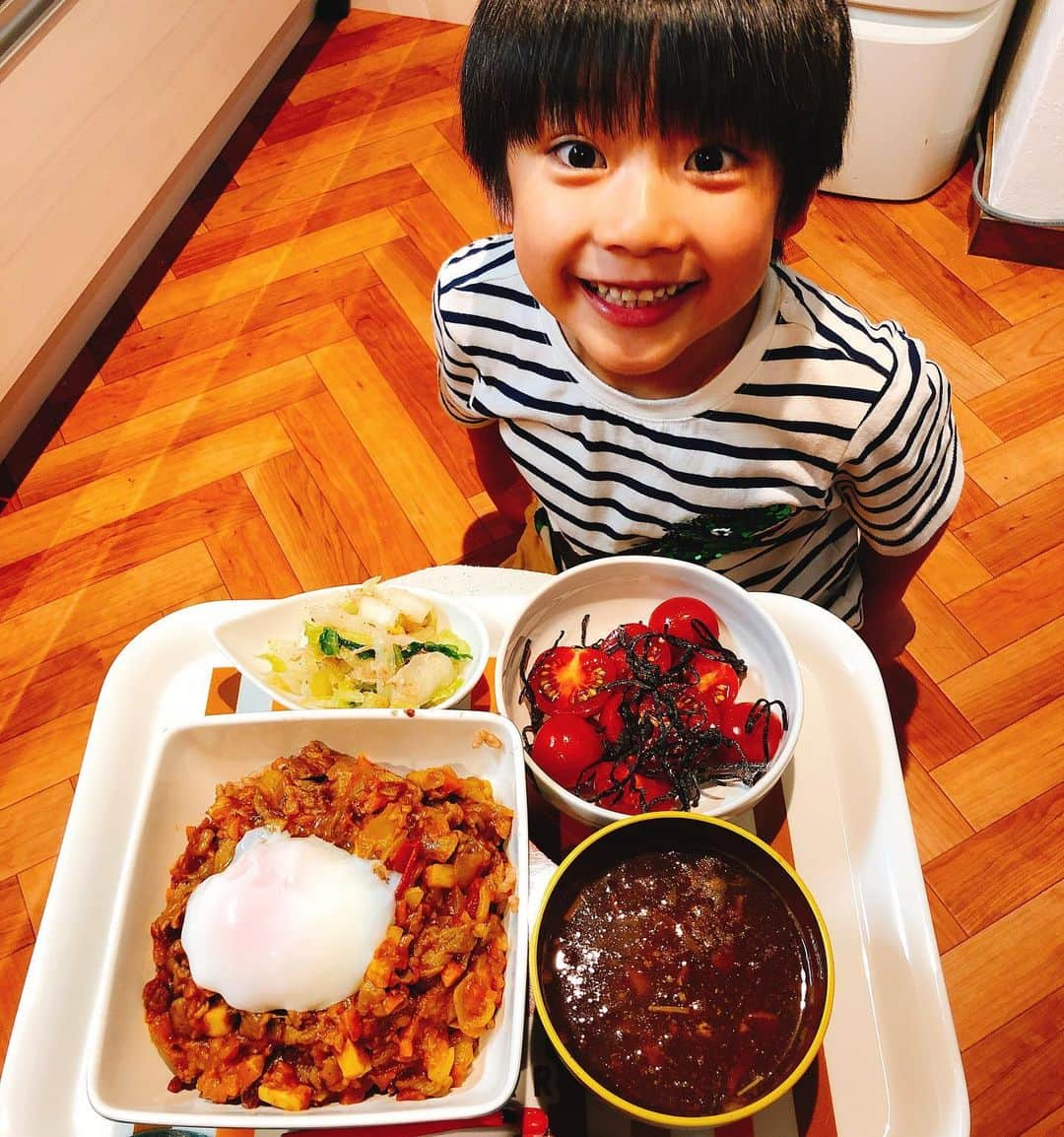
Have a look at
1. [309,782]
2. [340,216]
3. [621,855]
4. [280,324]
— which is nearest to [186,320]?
[280,324]

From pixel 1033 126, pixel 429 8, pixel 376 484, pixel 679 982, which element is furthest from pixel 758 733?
pixel 429 8

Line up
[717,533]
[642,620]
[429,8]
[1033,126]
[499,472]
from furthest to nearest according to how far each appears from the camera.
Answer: [429,8] < [1033,126] < [499,472] < [717,533] < [642,620]

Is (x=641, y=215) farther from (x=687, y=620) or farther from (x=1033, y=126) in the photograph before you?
(x=1033, y=126)

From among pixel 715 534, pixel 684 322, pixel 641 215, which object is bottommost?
pixel 715 534

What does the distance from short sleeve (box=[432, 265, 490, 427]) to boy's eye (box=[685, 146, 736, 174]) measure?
1.29 ft

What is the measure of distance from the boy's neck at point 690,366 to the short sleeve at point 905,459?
0.14 meters

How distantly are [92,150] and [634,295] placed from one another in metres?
1.67

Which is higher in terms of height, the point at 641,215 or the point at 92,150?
the point at 641,215

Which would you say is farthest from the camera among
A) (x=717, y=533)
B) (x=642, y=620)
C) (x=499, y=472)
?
(x=499, y=472)

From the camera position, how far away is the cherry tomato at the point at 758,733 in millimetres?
757

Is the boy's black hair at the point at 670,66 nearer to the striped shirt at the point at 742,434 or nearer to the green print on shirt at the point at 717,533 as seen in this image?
the striped shirt at the point at 742,434

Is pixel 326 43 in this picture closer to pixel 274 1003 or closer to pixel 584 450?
pixel 584 450

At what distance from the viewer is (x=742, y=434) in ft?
3.05

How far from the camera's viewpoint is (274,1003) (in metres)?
0.66
